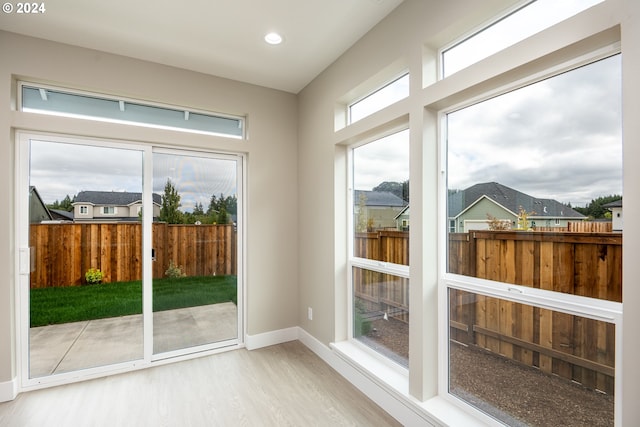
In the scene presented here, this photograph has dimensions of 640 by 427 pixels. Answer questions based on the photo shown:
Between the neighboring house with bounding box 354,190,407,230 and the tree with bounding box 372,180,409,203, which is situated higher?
the tree with bounding box 372,180,409,203

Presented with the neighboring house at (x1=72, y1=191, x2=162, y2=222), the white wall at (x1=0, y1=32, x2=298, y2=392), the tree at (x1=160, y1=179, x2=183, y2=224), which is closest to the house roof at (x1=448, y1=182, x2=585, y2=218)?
the white wall at (x1=0, y1=32, x2=298, y2=392)

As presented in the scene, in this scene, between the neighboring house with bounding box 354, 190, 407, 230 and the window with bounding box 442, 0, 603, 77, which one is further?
the neighboring house with bounding box 354, 190, 407, 230

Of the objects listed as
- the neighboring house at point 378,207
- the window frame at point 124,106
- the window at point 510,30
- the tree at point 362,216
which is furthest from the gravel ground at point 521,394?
the window frame at point 124,106

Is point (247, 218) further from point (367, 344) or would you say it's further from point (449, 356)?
point (449, 356)

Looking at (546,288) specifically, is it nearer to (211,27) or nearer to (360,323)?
(360,323)

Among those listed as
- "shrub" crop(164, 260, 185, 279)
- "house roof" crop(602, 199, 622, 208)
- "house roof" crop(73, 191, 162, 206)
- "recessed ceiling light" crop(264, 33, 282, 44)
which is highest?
"recessed ceiling light" crop(264, 33, 282, 44)

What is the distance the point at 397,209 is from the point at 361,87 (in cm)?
109

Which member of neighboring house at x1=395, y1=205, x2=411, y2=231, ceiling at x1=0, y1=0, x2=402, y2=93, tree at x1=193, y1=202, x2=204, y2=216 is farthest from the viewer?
Answer: tree at x1=193, y1=202, x2=204, y2=216

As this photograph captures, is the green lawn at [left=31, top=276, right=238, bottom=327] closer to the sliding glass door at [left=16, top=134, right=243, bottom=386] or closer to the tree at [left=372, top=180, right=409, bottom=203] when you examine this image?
the sliding glass door at [left=16, top=134, right=243, bottom=386]

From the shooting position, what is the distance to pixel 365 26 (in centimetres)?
245

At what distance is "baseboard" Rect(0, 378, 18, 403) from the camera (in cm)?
242

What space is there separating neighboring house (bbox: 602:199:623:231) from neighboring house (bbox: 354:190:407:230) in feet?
3.91

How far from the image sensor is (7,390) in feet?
7.99

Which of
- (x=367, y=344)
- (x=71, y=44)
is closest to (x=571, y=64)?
(x=367, y=344)
